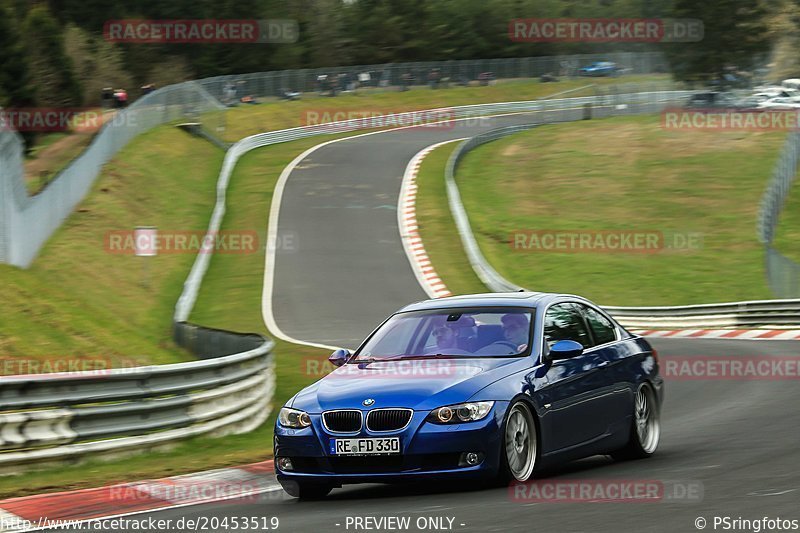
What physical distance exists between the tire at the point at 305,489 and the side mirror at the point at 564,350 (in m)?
1.94

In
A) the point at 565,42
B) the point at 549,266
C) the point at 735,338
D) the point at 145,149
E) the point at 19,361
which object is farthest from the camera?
the point at 565,42

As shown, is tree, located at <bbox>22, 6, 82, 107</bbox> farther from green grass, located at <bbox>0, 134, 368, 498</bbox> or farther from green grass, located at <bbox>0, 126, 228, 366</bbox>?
green grass, located at <bbox>0, 126, 228, 366</bbox>

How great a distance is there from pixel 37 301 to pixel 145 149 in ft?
84.8

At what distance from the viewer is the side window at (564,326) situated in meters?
10.3

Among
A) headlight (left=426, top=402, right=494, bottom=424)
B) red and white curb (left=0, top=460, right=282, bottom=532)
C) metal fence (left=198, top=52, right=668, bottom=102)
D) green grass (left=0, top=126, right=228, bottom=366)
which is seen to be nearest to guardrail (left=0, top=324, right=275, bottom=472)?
red and white curb (left=0, top=460, right=282, bottom=532)

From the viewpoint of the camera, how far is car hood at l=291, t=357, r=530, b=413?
359 inches

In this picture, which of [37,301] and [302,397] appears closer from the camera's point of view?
[302,397]

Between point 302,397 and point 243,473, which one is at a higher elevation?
point 302,397

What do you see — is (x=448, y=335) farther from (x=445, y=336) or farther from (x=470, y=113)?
(x=470, y=113)

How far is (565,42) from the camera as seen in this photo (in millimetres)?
106250

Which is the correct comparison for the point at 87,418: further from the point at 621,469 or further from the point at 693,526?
the point at 693,526

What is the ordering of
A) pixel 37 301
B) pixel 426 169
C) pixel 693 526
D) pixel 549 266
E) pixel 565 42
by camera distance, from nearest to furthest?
pixel 693 526, pixel 37 301, pixel 549 266, pixel 426 169, pixel 565 42

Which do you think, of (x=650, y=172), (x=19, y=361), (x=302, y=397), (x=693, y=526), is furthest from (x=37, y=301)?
(x=650, y=172)
